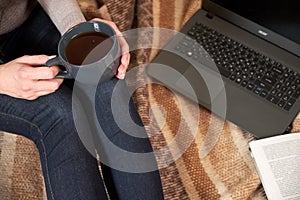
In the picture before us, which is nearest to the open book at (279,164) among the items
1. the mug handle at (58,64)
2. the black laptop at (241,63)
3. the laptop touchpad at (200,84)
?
the black laptop at (241,63)

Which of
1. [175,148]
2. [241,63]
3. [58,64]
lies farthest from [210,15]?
[58,64]

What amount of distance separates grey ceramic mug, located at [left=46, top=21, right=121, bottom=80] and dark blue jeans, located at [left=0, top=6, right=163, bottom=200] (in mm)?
100

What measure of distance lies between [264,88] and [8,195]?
0.60 metres

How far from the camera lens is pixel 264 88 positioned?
0.90m

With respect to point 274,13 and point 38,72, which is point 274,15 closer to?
point 274,13

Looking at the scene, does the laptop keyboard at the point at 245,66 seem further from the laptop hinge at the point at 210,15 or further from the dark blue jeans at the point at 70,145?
the dark blue jeans at the point at 70,145

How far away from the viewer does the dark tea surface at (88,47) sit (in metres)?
0.67

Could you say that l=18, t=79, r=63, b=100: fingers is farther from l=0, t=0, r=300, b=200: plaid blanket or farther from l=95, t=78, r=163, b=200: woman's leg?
l=0, t=0, r=300, b=200: plaid blanket

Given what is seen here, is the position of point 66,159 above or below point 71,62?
below

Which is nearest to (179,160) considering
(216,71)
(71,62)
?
(216,71)

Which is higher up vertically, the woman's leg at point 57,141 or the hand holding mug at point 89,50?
the hand holding mug at point 89,50

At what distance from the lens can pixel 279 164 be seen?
849mm

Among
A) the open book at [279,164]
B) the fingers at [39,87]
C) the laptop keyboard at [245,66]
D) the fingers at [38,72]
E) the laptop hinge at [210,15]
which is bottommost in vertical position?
the open book at [279,164]

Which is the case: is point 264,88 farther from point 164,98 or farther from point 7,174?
point 7,174
